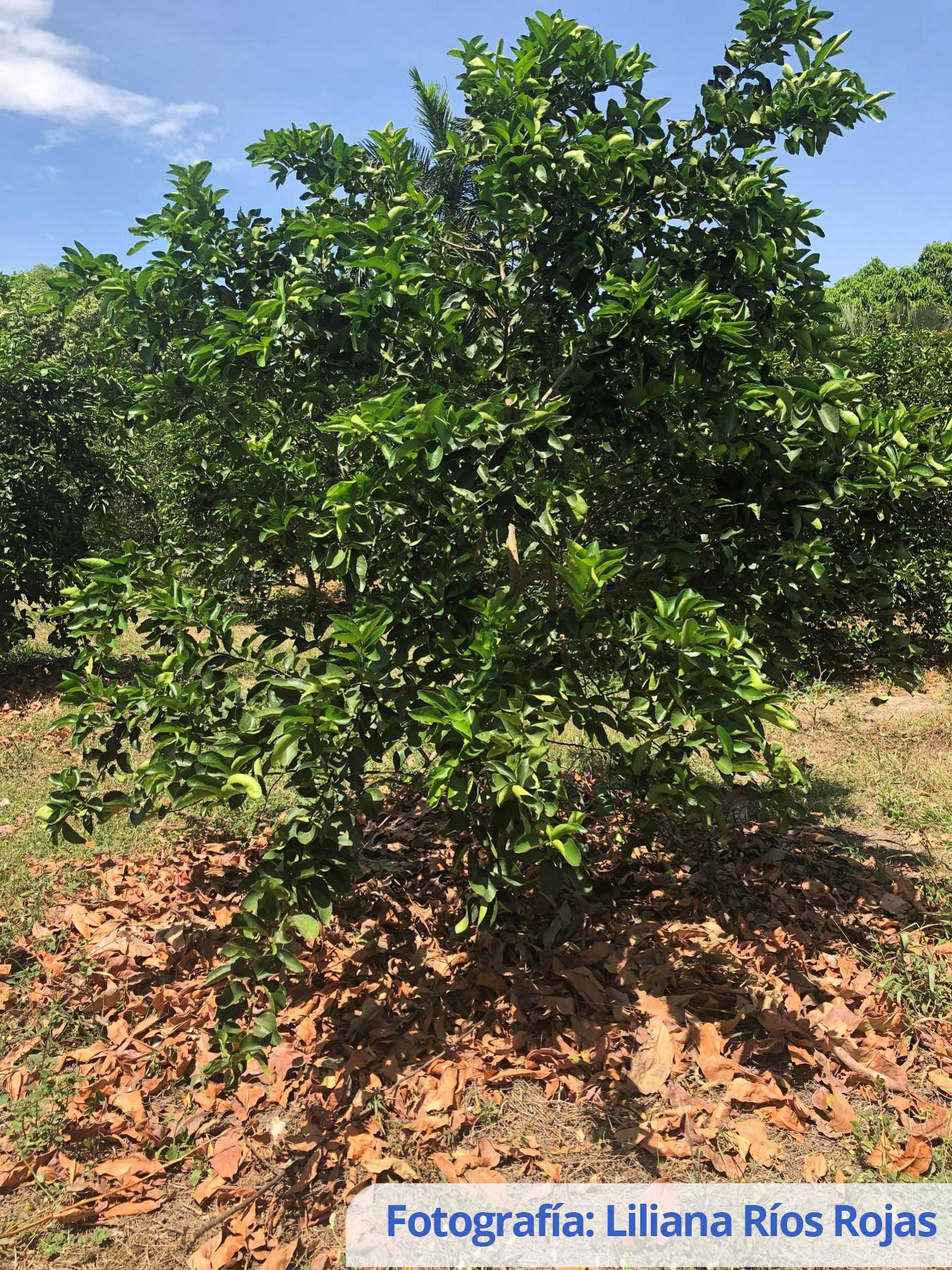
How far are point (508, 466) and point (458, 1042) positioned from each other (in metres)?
2.29

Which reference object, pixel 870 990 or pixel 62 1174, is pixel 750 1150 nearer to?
pixel 870 990

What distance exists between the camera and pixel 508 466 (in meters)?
2.90

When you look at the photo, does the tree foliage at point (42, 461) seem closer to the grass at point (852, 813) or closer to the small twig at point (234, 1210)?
the grass at point (852, 813)

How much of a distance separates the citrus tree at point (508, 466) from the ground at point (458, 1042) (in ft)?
2.22

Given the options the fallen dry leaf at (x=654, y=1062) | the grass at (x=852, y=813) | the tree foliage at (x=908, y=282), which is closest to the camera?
the fallen dry leaf at (x=654, y=1062)

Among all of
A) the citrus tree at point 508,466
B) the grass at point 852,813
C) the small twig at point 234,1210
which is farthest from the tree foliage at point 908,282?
Result: the small twig at point 234,1210

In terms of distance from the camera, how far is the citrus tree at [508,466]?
104 inches

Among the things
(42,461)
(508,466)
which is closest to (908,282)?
(42,461)

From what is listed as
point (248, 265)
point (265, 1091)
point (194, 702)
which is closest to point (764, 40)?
point (248, 265)

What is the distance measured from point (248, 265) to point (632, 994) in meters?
3.46

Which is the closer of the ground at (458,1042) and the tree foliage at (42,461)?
the ground at (458,1042)

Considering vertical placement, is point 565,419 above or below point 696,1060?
above

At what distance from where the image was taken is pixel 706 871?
4.66m

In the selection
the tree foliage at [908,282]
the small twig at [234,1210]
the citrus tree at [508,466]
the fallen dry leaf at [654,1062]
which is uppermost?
the tree foliage at [908,282]
